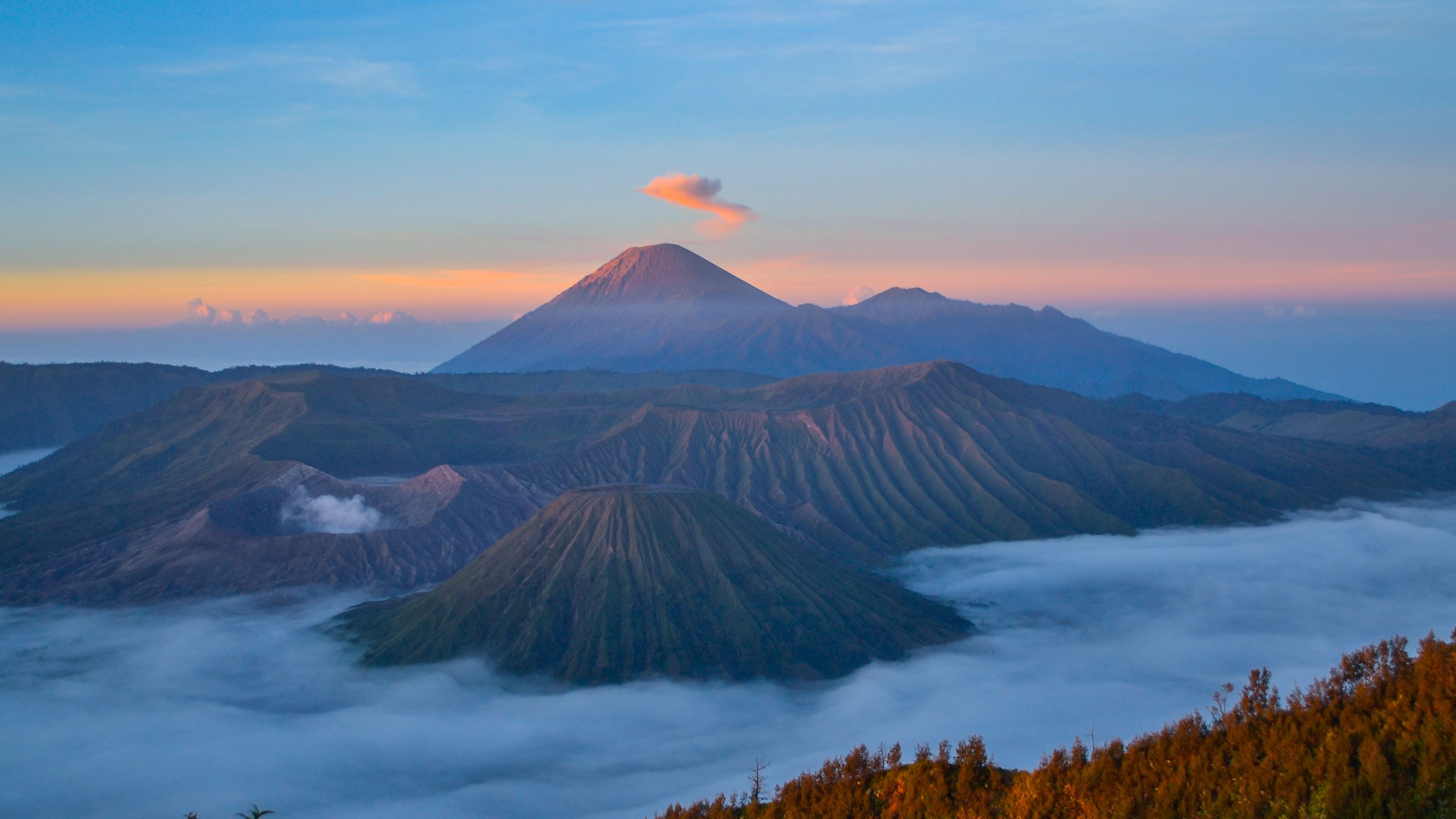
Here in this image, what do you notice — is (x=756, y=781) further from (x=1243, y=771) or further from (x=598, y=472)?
(x=598, y=472)

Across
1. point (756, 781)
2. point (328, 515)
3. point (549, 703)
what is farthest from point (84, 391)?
point (756, 781)

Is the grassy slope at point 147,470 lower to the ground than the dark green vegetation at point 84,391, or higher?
lower

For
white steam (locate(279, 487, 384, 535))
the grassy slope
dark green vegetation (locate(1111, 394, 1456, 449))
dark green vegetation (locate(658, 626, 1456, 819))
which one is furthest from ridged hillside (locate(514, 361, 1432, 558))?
dark green vegetation (locate(658, 626, 1456, 819))

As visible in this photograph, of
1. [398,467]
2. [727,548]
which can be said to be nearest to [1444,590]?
[727,548]

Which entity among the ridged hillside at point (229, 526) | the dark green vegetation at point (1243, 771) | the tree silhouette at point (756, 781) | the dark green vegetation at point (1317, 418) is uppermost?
the dark green vegetation at point (1317, 418)

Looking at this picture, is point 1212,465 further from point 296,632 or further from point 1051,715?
point 296,632

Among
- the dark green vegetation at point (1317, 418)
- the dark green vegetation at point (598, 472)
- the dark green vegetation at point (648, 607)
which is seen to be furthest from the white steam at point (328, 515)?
the dark green vegetation at point (1317, 418)

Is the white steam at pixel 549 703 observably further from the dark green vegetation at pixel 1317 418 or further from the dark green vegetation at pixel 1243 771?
the dark green vegetation at pixel 1317 418

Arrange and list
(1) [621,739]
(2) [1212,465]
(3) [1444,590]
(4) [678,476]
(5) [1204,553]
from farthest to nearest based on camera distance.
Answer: (2) [1212,465], (4) [678,476], (5) [1204,553], (3) [1444,590], (1) [621,739]
